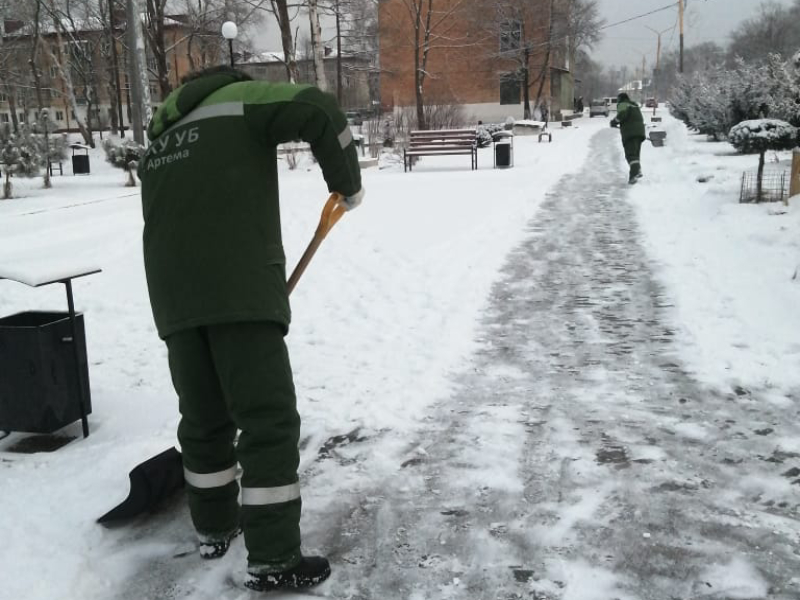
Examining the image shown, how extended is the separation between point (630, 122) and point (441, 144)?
21.7ft

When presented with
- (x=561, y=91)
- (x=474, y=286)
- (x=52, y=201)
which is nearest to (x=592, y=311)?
(x=474, y=286)

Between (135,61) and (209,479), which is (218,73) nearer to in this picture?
(209,479)

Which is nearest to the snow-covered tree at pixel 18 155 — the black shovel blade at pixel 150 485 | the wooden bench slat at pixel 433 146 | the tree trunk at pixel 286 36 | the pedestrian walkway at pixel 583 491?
the tree trunk at pixel 286 36

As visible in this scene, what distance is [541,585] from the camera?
2.59 m

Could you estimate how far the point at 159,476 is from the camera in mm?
3162

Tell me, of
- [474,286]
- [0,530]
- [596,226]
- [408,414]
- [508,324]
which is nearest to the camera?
[0,530]

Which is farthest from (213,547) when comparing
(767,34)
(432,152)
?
(767,34)

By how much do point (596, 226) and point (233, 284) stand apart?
8448 mm

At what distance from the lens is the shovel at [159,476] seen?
9.93ft

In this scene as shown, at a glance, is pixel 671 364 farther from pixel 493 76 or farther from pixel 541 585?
pixel 493 76

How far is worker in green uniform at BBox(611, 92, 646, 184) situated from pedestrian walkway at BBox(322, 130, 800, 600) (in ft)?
32.7

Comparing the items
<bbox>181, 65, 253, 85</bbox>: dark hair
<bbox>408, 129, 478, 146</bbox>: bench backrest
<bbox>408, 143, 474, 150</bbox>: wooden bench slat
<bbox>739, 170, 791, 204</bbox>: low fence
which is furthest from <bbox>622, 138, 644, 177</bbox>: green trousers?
<bbox>181, 65, 253, 85</bbox>: dark hair

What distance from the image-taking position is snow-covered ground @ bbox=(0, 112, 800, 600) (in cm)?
310

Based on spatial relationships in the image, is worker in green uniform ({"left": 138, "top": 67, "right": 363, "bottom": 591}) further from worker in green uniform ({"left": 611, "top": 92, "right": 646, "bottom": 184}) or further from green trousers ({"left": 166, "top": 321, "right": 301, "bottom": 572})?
worker in green uniform ({"left": 611, "top": 92, "right": 646, "bottom": 184})
